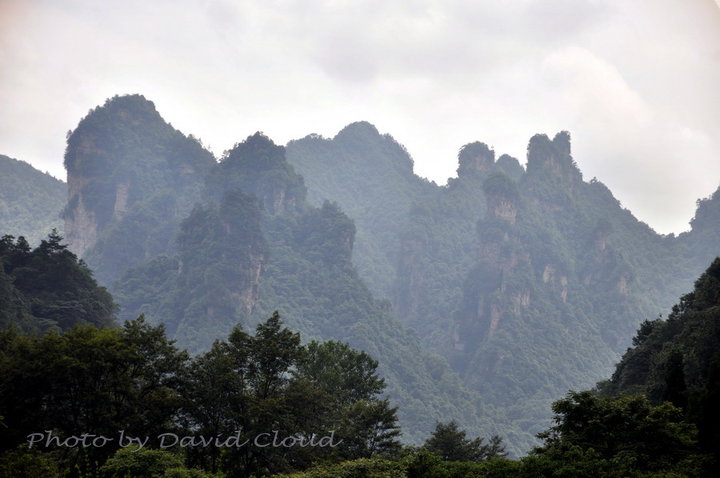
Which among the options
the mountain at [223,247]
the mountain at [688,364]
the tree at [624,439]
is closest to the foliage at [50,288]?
the mountain at [688,364]

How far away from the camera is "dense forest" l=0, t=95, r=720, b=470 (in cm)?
11900

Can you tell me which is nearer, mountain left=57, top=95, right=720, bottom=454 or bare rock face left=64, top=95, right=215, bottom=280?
mountain left=57, top=95, right=720, bottom=454

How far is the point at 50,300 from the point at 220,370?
29021 mm

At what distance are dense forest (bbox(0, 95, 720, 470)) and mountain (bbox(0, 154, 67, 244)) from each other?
5.17 m

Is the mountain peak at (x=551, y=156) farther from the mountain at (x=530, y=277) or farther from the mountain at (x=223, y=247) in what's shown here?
the mountain at (x=223, y=247)

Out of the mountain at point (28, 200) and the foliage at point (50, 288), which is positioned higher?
the mountain at point (28, 200)

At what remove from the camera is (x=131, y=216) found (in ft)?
483

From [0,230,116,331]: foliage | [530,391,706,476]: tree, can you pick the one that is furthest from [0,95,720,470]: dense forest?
[530,391,706,476]: tree

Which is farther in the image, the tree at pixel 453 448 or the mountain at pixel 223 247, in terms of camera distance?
the mountain at pixel 223 247

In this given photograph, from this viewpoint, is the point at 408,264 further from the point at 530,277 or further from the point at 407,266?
the point at 530,277

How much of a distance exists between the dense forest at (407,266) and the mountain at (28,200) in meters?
5.17

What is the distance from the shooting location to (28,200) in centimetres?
17725

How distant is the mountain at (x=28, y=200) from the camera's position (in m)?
167

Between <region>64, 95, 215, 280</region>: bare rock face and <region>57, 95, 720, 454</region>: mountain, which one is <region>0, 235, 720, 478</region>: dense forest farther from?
<region>64, 95, 215, 280</region>: bare rock face
